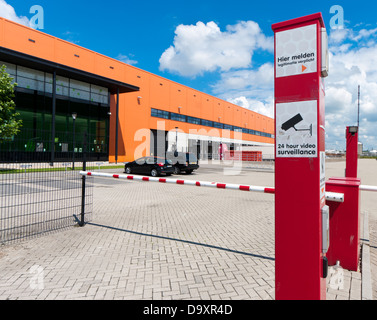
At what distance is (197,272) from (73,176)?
4.10m

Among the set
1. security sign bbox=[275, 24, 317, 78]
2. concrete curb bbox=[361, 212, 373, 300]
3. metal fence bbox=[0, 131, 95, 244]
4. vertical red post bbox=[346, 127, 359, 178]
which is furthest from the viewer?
metal fence bbox=[0, 131, 95, 244]

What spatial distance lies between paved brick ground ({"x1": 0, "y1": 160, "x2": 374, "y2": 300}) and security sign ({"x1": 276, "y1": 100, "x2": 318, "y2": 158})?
1.95 meters

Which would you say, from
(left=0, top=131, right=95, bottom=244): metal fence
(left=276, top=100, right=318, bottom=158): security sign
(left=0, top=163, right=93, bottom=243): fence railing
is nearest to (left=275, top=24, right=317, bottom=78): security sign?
(left=276, top=100, right=318, bottom=158): security sign

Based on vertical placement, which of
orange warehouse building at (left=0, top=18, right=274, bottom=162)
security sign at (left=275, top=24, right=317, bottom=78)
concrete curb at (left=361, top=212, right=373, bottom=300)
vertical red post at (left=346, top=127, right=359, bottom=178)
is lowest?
concrete curb at (left=361, top=212, right=373, bottom=300)

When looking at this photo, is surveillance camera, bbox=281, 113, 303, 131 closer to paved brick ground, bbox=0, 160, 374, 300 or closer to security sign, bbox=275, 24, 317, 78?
security sign, bbox=275, 24, 317, 78

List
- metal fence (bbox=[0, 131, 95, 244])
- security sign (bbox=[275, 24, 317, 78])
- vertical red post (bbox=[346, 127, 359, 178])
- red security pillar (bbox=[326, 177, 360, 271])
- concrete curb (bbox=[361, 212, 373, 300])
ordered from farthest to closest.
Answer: metal fence (bbox=[0, 131, 95, 244]) < vertical red post (bbox=[346, 127, 359, 178]) < red security pillar (bbox=[326, 177, 360, 271]) < concrete curb (bbox=[361, 212, 373, 300]) < security sign (bbox=[275, 24, 317, 78])

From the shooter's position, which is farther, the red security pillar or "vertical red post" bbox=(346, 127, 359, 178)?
"vertical red post" bbox=(346, 127, 359, 178)

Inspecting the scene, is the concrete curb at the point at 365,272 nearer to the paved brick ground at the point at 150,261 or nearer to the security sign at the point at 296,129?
the paved brick ground at the point at 150,261

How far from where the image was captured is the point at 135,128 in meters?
35.6

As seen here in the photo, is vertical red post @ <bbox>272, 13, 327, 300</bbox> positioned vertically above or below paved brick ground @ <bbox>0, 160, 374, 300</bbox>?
above

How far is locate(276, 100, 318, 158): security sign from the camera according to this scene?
6.82 feet

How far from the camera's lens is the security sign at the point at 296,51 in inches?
81.4

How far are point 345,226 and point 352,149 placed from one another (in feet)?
6.43
